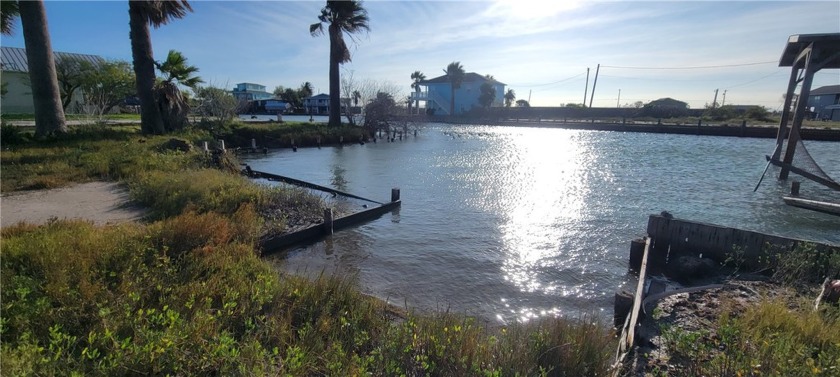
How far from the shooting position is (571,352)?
3400mm

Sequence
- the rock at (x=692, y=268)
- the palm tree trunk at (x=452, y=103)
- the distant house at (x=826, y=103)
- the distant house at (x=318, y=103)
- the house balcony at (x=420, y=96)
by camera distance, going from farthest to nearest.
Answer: the house balcony at (x=420, y=96)
the distant house at (x=318, y=103)
the palm tree trunk at (x=452, y=103)
the distant house at (x=826, y=103)
the rock at (x=692, y=268)

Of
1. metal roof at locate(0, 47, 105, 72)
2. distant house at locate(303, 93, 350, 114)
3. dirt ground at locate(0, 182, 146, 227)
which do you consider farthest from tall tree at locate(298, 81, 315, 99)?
dirt ground at locate(0, 182, 146, 227)

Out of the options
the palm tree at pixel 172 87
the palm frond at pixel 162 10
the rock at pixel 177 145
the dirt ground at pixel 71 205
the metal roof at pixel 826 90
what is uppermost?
the metal roof at pixel 826 90

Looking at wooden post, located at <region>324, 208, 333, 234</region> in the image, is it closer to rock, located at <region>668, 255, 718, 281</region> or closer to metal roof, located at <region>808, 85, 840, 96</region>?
rock, located at <region>668, 255, 718, 281</region>

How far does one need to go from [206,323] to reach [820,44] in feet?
56.9

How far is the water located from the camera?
21.4 ft

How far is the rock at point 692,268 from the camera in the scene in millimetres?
6625

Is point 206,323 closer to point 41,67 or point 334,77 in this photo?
point 41,67

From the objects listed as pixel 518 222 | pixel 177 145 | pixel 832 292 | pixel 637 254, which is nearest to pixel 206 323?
pixel 832 292

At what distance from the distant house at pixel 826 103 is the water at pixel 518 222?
50.9 metres

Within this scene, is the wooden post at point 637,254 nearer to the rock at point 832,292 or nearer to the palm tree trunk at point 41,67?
the rock at point 832,292

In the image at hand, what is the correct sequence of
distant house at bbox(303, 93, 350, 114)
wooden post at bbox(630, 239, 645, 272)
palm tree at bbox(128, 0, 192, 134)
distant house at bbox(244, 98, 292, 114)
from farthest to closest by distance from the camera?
distant house at bbox(303, 93, 350, 114), distant house at bbox(244, 98, 292, 114), palm tree at bbox(128, 0, 192, 134), wooden post at bbox(630, 239, 645, 272)

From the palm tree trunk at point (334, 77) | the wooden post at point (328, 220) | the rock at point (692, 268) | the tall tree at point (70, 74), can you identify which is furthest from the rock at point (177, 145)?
the tall tree at point (70, 74)

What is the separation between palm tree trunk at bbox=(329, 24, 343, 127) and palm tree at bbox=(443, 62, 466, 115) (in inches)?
1896
